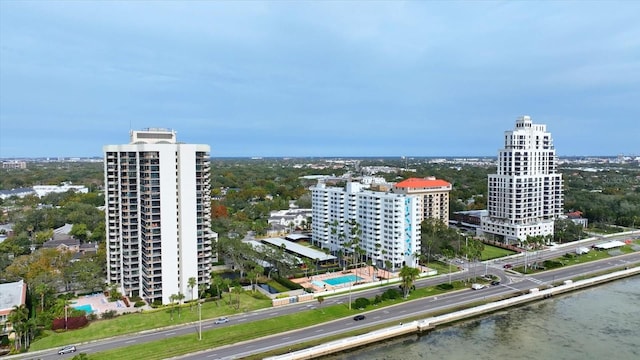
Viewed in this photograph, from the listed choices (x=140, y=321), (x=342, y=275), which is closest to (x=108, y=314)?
(x=140, y=321)

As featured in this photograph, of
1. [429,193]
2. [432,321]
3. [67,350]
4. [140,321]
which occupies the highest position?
[429,193]

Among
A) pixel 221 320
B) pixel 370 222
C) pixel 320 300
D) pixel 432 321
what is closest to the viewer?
pixel 221 320

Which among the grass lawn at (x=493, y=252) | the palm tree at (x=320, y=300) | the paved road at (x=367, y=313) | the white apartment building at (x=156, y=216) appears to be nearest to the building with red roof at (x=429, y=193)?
the grass lawn at (x=493, y=252)

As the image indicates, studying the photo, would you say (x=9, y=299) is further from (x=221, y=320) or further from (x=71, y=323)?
(x=221, y=320)

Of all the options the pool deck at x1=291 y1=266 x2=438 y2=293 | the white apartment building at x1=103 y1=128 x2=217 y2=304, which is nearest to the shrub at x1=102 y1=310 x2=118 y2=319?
the white apartment building at x1=103 y1=128 x2=217 y2=304

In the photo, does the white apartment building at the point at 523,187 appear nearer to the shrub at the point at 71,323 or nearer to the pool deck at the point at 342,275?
the pool deck at the point at 342,275

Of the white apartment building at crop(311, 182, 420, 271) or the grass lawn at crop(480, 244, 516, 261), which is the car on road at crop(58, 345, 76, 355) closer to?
the white apartment building at crop(311, 182, 420, 271)

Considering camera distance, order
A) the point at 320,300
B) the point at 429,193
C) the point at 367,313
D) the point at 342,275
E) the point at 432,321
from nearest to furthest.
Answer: the point at 432,321 → the point at 367,313 → the point at 320,300 → the point at 342,275 → the point at 429,193
